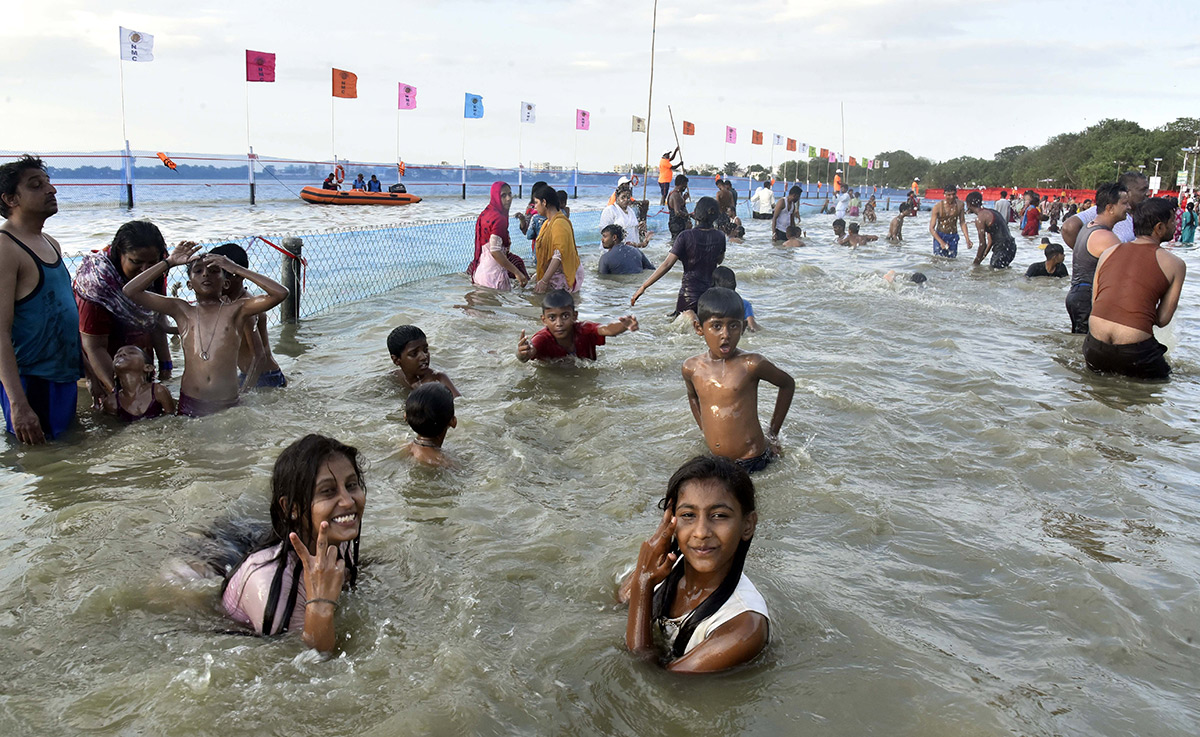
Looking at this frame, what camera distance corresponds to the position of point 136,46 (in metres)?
23.8

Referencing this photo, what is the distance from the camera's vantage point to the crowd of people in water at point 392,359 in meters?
2.83

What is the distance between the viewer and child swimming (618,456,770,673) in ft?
9.14

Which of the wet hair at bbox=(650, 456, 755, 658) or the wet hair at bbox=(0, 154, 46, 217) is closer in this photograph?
the wet hair at bbox=(650, 456, 755, 658)

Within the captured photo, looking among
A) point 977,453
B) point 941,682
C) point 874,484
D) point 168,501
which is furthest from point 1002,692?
point 168,501

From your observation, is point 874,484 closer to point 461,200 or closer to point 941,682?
point 941,682

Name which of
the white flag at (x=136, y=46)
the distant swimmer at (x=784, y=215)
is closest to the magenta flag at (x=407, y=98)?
the white flag at (x=136, y=46)

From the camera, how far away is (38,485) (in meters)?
4.54

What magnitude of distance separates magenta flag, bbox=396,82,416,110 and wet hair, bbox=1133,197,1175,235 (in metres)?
30.1

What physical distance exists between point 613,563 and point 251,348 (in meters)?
3.51

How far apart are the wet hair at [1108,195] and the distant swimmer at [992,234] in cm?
597

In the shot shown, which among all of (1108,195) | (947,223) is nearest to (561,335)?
(1108,195)

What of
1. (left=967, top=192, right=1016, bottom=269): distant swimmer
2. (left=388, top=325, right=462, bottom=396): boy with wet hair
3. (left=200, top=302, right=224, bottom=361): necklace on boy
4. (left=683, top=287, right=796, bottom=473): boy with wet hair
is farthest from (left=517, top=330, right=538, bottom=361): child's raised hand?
(left=967, top=192, right=1016, bottom=269): distant swimmer

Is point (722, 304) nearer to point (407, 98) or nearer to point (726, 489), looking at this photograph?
point (726, 489)

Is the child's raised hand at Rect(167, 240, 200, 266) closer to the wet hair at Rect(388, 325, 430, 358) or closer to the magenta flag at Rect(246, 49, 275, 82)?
the wet hair at Rect(388, 325, 430, 358)
